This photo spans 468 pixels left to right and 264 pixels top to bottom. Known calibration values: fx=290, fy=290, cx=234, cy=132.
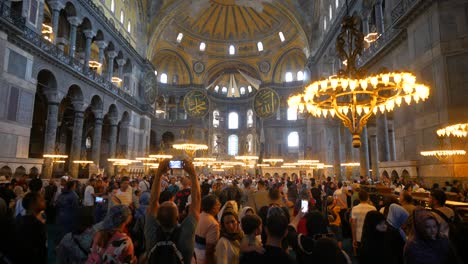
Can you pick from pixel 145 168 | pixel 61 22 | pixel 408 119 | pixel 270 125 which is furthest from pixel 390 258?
pixel 270 125

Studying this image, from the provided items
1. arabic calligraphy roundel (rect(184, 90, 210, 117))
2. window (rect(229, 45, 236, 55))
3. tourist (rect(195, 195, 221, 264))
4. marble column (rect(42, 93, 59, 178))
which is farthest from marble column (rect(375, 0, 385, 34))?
window (rect(229, 45, 236, 55))

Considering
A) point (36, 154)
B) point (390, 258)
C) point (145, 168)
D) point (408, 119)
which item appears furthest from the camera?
point (145, 168)

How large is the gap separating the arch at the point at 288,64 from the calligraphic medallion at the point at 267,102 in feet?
39.0

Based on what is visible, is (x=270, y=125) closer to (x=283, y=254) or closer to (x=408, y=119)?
(x=408, y=119)

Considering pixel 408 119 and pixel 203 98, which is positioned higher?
pixel 203 98

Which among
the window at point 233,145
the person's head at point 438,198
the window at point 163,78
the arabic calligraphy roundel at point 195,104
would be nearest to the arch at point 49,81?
the arabic calligraphy roundel at point 195,104

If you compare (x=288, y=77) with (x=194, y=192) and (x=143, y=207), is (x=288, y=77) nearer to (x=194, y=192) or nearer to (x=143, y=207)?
(x=143, y=207)

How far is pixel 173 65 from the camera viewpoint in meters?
32.8

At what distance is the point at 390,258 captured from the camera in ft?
8.70

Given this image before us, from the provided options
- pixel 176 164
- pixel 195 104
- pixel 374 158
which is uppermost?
pixel 195 104

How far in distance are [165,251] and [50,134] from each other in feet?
47.0

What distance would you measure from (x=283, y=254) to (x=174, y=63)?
32802 millimetres

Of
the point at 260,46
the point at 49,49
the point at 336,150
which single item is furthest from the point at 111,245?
the point at 260,46

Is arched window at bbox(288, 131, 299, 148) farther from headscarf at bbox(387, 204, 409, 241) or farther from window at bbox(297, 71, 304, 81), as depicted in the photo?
headscarf at bbox(387, 204, 409, 241)
